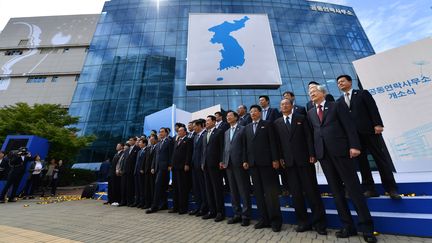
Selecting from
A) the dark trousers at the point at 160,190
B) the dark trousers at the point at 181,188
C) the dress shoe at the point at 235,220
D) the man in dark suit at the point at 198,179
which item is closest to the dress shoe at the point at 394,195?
the dress shoe at the point at 235,220

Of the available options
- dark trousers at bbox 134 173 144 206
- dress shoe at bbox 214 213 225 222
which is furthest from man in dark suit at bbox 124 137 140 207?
dress shoe at bbox 214 213 225 222

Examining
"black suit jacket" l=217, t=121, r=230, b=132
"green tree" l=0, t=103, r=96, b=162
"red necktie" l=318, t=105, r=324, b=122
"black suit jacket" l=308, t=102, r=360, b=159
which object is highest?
"green tree" l=0, t=103, r=96, b=162

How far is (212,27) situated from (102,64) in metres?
18.7

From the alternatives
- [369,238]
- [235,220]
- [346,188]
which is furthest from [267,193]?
[369,238]

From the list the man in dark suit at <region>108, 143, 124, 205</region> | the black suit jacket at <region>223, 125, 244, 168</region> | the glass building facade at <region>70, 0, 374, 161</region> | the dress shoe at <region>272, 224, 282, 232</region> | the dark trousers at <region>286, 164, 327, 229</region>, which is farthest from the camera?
the glass building facade at <region>70, 0, 374, 161</region>

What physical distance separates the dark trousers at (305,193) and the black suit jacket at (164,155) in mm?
2987

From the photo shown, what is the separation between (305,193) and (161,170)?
330 centimetres

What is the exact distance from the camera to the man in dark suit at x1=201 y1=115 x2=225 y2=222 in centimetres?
413

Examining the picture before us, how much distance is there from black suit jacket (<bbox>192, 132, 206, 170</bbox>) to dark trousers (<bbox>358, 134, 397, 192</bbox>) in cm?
285

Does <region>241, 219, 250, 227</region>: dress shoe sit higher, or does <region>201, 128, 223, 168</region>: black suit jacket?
<region>201, 128, 223, 168</region>: black suit jacket

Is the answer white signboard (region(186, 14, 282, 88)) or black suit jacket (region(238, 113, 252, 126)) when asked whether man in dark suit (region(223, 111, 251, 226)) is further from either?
white signboard (region(186, 14, 282, 88))

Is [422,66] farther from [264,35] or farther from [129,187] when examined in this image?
[129,187]

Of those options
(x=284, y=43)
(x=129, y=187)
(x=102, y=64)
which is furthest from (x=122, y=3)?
(x=129, y=187)

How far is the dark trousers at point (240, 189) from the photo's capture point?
11.8 feet
